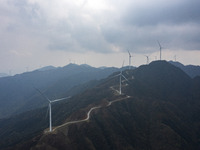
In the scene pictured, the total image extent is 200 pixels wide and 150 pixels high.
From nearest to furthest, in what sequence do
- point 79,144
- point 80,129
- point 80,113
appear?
point 79,144, point 80,129, point 80,113

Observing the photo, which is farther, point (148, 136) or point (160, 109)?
point (160, 109)

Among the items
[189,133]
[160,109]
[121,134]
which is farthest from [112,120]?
[189,133]

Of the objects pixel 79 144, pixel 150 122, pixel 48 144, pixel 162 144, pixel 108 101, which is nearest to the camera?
pixel 48 144

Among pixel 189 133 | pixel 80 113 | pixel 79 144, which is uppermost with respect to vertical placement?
pixel 80 113

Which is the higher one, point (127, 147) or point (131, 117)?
point (131, 117)

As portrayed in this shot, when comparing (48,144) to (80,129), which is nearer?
(48,144)

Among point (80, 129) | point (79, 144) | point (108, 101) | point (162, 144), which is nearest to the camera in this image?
point (79, 144)

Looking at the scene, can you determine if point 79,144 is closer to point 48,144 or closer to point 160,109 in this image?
point 48,144

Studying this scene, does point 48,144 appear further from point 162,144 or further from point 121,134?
point 162,144

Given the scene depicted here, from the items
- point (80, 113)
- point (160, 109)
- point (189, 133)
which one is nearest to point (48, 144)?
point (80, 113)
